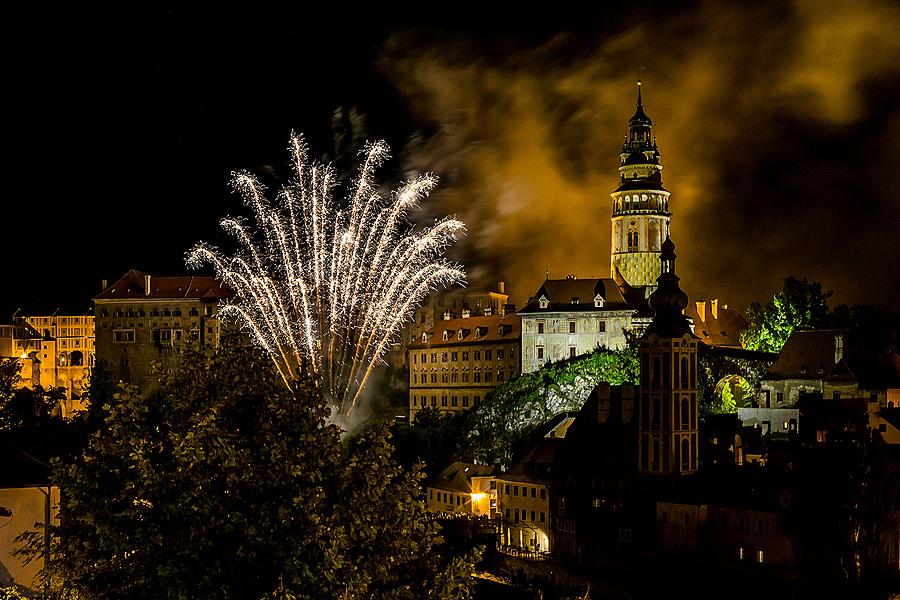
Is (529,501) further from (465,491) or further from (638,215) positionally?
(638,215)

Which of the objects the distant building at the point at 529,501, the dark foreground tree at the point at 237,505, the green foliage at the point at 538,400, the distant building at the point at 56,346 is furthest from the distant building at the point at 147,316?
the dark foreground tree at the point at 237,505

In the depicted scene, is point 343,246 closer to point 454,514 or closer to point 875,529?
point 454,514

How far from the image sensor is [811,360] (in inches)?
2810

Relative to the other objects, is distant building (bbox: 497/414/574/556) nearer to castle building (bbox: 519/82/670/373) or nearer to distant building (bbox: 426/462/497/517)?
distant building (bbox: 426/462/497/517)

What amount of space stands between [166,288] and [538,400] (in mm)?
48816

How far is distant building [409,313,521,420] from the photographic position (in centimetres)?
8950

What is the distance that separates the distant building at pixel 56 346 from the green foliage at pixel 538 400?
6183 centimetres

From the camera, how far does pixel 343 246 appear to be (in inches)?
2194

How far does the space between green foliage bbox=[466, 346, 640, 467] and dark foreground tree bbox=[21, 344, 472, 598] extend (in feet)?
171

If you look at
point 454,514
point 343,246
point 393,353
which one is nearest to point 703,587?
point 454,514

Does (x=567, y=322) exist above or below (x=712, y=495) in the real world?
above

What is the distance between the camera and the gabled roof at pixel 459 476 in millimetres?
67500

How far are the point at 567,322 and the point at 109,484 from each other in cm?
6473

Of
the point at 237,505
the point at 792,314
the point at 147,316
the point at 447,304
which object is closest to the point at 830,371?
the point at 792,314
